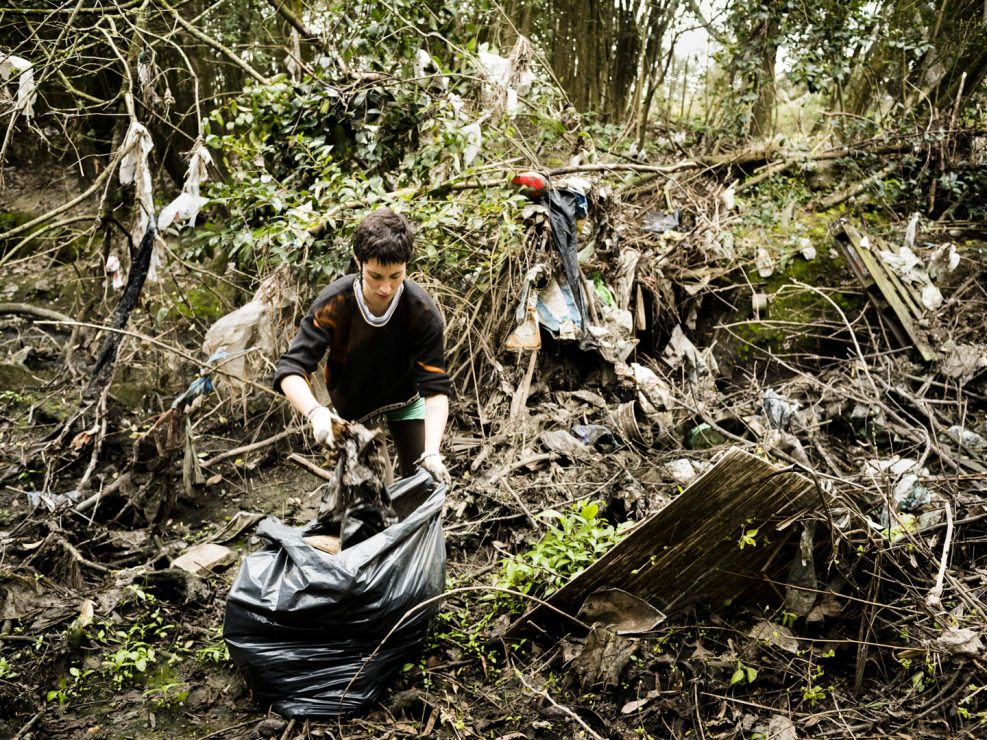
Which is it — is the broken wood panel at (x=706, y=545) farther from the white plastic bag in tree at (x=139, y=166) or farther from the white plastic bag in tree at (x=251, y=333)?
the white plastic bag in tree at (x=139, y=166)

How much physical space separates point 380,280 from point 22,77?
2.34 m

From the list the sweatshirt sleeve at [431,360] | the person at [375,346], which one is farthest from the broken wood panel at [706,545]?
the sweatshirt sleeve at [431,360]

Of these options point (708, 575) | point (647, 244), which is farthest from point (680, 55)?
point (708, 575)

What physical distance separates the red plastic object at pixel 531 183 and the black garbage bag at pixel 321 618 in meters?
2.57

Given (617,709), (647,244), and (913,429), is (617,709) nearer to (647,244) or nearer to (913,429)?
(913,429)

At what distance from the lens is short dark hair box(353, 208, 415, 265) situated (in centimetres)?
226

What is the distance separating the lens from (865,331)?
16.2 ft

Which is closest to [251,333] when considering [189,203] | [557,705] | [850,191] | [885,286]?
[189,203]

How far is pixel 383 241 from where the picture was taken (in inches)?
89.0

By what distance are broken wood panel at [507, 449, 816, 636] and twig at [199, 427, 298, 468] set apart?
7.23ft

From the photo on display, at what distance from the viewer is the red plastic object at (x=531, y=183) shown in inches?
171

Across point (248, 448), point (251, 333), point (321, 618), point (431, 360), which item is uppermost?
point (431, 360)

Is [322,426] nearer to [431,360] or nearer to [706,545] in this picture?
[431,360]

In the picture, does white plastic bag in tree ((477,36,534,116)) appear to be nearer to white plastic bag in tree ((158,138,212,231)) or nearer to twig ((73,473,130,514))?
white plastic bag in tree ((158,138,212,231))
